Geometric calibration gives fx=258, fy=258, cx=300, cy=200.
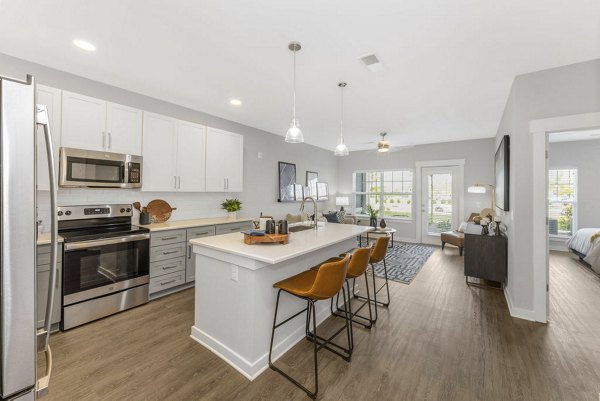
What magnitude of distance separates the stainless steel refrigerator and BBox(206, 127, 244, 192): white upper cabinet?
11.2 ft

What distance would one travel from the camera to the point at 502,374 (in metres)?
2.00

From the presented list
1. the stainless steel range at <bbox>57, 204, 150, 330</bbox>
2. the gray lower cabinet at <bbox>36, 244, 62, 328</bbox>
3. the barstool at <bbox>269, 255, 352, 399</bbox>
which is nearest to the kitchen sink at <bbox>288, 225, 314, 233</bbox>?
the barstool at <bbox>269, 255, 352, 399</bbox>

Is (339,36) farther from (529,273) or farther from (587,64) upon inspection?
(529,273)

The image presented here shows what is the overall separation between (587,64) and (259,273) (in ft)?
12.3

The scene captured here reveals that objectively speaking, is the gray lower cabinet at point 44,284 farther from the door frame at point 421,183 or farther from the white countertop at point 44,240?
the door frame at point 421,183

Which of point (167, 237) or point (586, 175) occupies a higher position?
point (586, 175)

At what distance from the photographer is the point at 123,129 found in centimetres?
319

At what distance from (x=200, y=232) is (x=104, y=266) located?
114cm

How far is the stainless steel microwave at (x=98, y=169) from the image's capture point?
8.96 feet

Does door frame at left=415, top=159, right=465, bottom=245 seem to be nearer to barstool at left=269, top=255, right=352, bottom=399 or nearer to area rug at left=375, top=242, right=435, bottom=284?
area rug at left=375, top=242, right=435, bottom=284

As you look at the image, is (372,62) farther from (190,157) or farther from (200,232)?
(200,232)

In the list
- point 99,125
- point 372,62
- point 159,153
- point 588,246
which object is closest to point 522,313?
point 372,62

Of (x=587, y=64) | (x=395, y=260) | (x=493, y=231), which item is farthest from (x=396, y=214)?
(x=587, y=64)

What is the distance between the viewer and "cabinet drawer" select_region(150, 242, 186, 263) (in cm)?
317
